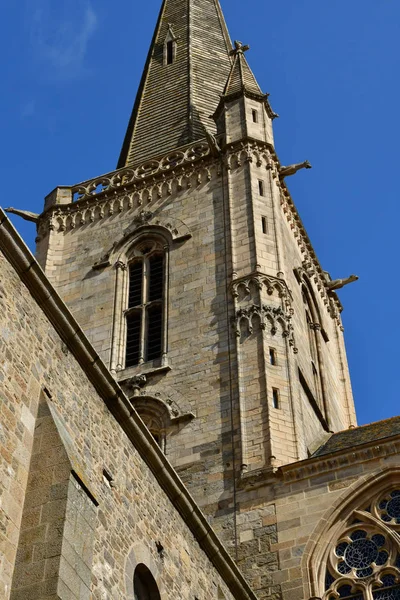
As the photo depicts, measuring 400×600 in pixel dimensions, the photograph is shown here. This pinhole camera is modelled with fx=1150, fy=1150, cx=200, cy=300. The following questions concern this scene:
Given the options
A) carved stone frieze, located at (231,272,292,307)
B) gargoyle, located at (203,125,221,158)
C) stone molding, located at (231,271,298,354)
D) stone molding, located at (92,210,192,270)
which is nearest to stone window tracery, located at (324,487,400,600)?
stone molding, located at (231,271,298,354)

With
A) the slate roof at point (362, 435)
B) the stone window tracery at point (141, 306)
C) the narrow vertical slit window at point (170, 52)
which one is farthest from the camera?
the narrow vertical slit window at point (170, 52)

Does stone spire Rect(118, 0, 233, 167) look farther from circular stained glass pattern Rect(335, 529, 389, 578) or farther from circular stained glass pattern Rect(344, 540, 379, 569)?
circular stained glass pattern Rect(344, 540, 379, 569)

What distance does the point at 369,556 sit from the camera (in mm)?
19047

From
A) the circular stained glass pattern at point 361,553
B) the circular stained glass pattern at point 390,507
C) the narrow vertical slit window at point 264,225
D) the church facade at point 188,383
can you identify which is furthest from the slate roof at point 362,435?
the narrow vertical slit window at point 264,225

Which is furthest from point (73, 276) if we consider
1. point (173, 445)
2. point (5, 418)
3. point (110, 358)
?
point (5, 418)

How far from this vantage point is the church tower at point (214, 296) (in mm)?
22094

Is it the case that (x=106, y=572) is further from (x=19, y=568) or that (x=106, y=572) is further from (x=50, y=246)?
(x=50, y=246)

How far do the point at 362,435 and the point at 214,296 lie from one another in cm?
494

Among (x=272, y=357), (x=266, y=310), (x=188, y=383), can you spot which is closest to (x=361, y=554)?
(x=272, y=357)

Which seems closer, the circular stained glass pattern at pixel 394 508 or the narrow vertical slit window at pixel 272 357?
the circular stained glass pattern at pixel 394 508

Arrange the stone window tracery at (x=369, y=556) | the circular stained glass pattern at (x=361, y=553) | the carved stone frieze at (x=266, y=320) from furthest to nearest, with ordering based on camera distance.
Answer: the carved stone frieze at (x=266, y=320)
the circular stained glass pattern at (x=361, y=553)
the stone window tracery at (x=369, y=556)

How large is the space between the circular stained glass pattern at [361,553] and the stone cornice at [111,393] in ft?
12.3

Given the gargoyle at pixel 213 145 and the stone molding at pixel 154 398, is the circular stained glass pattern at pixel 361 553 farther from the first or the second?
the gargoyle at pixel 213 145

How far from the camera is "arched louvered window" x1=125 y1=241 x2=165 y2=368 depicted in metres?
25.8
